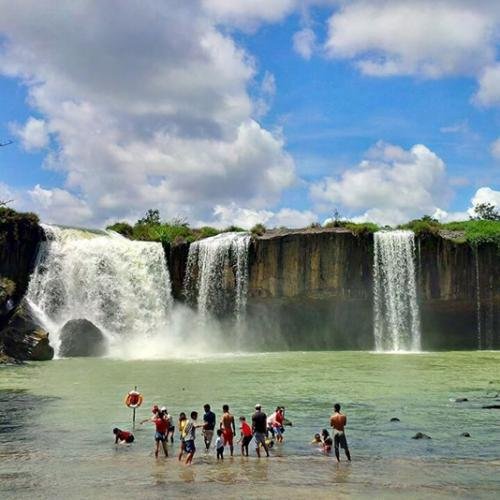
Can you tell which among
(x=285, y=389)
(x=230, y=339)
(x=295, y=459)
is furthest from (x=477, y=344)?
(x=295, y=459)

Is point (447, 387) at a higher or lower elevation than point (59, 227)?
lower

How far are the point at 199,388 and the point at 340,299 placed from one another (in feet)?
84.8

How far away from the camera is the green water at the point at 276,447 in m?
12.1

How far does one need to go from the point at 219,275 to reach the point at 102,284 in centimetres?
847

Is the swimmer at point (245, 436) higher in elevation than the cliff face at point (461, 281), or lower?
lower

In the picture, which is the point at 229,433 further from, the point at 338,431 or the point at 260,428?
the point at 338,431

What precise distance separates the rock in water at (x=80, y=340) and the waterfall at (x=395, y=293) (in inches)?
791

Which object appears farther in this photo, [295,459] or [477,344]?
[477,344]

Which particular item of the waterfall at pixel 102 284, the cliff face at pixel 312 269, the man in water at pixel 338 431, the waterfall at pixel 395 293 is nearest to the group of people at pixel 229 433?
the man in water at pixel 338 431

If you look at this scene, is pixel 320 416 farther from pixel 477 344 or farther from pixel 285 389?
pixel 477 344

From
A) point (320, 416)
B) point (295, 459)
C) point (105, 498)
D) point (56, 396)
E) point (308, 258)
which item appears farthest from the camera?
point (308, 258)

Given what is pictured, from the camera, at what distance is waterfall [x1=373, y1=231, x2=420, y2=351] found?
47.8 metres

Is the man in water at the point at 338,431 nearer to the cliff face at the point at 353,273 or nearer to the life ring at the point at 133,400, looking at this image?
the life ring at the point at 133,400

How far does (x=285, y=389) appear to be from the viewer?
2472 cm
